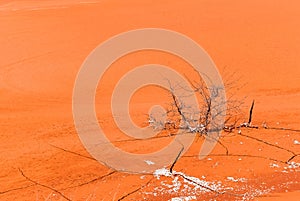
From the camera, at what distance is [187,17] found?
985cm

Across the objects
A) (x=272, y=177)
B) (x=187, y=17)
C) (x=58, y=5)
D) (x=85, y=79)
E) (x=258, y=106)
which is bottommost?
(x=272, y=177)

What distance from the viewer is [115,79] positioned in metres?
6.45

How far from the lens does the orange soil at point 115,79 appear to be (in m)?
3.85

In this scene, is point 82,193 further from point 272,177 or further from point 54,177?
point 272,177

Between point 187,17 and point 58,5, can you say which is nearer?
point 187,17

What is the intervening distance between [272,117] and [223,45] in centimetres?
308

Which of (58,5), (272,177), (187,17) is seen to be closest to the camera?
(272,177)

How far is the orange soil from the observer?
3.85 meters

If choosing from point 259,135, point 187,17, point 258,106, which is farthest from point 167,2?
point 259,135

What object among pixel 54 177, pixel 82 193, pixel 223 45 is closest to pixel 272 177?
pixel 82 193

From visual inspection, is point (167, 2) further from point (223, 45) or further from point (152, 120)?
point (152, 120)

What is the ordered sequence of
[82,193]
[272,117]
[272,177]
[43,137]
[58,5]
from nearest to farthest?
[82,193]
[272,177]
[43,137]
[272,117]
[58,5]

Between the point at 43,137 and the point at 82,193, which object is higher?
the point at 43,137

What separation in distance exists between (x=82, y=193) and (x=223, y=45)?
16.6 ft
